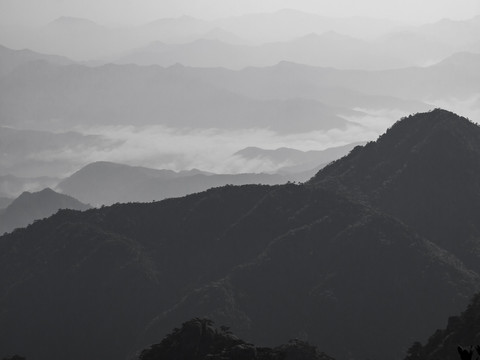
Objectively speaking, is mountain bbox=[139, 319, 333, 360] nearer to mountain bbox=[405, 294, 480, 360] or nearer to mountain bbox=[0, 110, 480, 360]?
mountain bbox=[405, 294, 480, 360]

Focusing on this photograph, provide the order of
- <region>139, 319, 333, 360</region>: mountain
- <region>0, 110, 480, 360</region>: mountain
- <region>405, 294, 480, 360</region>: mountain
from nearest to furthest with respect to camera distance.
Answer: <region>405, 294, 480, 360</region>: mountain, <region>139, 319, 333, 360</region>: mountain, <region>0, 110, 480, 360</region>: mountain

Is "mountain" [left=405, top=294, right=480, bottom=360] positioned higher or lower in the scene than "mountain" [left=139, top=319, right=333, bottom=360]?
lower

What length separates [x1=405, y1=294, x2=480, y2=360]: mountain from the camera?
117188 millimetres

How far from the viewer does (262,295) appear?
587ft

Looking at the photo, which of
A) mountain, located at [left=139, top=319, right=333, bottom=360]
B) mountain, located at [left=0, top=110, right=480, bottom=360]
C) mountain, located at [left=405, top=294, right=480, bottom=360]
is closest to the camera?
mountain, located at [left=405, top=294, right=480, bottom=360]

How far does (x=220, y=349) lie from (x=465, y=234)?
88829 millimetres

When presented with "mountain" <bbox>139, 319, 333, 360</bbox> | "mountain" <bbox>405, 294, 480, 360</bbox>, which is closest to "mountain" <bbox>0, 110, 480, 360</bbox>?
"mountain" <bbox>405, 294, 480, 360</bbox>

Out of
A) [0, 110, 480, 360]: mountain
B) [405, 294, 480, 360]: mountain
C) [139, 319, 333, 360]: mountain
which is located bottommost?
[405, 294, 480, 360]: mountain

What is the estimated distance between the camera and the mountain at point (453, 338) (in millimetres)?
117188

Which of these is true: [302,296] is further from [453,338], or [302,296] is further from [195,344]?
[453,338]

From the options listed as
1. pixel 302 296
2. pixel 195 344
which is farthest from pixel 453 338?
pixel 302 296

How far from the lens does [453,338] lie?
121 metres

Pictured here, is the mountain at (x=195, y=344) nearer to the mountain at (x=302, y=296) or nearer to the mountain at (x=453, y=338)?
the mountain at (x=453, y=338)

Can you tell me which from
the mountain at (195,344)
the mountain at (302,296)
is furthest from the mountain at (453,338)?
the mountain at (302,296)
